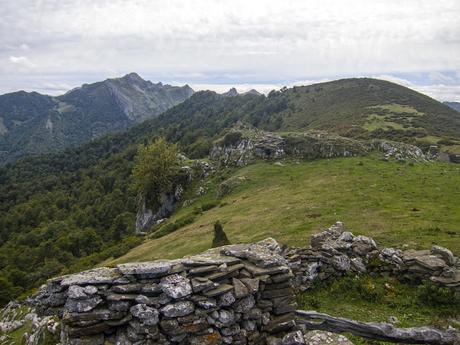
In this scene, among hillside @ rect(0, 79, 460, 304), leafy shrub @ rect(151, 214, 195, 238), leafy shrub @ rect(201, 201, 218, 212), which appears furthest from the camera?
leafy shrub @ rect(201, 201, 218, 212)

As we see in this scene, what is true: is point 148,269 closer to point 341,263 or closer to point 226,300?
point 226,300

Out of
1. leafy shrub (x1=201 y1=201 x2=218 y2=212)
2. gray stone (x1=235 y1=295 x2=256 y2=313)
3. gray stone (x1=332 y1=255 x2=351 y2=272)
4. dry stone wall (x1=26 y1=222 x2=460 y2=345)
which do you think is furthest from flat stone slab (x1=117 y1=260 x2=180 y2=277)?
leafy shrub (x1=201 y1=201 x2=218 y2=212)

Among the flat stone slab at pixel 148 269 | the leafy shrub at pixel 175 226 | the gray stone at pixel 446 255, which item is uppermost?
the flat stone slab at pixel 148 269

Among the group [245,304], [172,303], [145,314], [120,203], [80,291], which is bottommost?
[120,203]

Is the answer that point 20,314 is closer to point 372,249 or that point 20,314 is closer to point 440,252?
point 372,249

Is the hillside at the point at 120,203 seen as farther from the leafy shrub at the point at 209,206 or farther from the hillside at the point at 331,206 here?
the leafy shrub at the point at 209,206

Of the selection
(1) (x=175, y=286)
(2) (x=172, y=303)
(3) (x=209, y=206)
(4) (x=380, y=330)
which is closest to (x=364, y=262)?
(4) (x=380, y=330)

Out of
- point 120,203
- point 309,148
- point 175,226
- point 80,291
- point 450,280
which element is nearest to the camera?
point 80,291

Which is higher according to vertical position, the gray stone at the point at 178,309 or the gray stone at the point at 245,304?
the gray stone at the point at 178,309

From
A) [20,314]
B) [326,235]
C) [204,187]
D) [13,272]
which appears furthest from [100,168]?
[326,235]

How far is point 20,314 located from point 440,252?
3744cm

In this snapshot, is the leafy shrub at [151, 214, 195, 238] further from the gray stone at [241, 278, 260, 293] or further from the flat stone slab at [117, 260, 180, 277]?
the flat stone slab at [117, 260, 180, 277]

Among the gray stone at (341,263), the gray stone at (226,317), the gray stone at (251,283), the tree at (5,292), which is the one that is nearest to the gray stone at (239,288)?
the gray stone at (251,283)

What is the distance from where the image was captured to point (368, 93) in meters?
196
